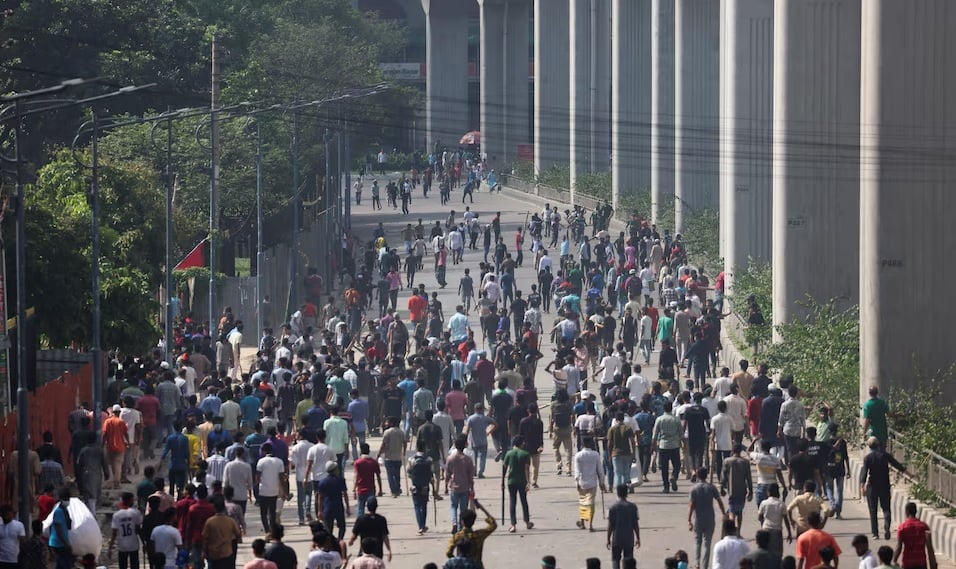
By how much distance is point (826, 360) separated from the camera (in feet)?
102

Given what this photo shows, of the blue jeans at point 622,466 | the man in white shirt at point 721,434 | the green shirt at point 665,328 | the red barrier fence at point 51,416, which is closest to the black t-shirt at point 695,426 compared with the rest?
the man in white shirt at point 721,434

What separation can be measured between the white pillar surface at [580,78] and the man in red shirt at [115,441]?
52082mm

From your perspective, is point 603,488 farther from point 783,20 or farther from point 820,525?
point 783,20

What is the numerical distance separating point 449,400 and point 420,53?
3664 inches

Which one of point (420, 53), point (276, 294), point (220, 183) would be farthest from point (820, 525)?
point (420, 53)

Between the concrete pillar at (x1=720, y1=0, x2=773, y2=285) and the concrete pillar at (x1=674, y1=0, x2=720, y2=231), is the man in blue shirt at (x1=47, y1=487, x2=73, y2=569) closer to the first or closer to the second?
the concrete pillar at (x1=720, y1=0, x2=773, y2=285)

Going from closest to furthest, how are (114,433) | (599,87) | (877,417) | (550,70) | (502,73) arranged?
(877,417) → (114,433) → (599,87) → (550,70) → (502,73)

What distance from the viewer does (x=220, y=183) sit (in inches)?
2275

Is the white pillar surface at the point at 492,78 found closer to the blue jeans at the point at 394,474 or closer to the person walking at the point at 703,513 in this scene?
the blue jeans at the point at 394,474

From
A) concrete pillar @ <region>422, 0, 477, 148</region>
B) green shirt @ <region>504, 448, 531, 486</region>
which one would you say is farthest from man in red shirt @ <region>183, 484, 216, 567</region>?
concrete pillar @ <region>422, 0, 477, 148</region>

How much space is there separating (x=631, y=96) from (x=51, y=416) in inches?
1889

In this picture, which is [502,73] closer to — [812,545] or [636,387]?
[636,387]

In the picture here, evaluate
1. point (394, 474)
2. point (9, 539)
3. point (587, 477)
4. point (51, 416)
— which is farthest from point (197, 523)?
point (51, 416)

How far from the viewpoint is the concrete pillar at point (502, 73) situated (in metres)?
96.8
